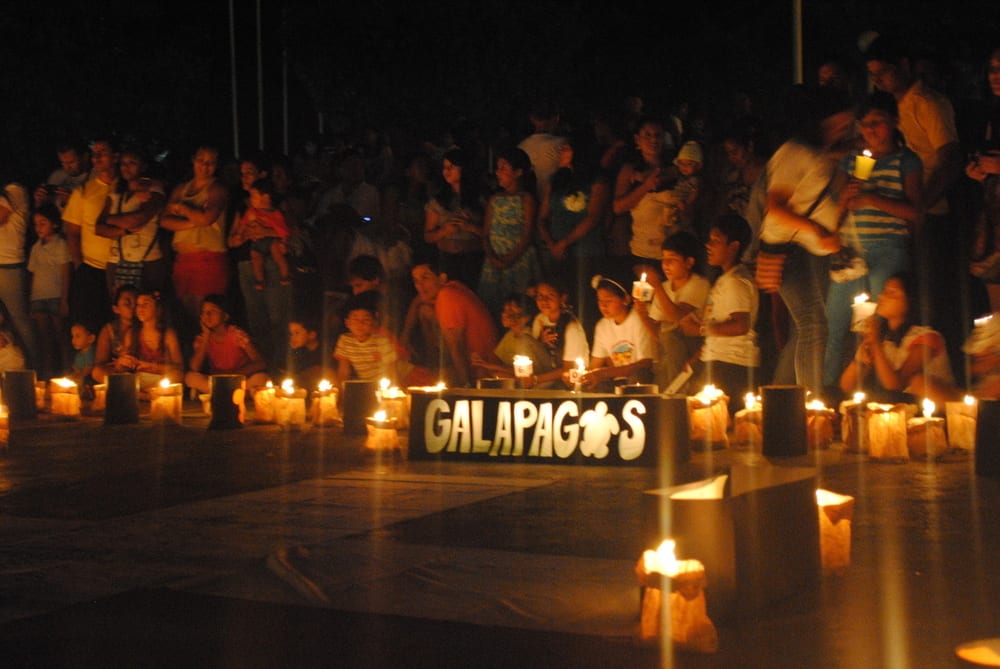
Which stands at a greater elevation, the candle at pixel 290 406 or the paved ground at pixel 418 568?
the candle at pixel 290 406

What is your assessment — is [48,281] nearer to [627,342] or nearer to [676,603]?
[627,342]

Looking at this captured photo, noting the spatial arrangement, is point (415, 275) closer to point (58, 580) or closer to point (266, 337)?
point (266, 337)

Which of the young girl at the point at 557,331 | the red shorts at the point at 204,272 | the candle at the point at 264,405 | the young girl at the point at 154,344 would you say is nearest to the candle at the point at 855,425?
the young girl at the point at 557,331

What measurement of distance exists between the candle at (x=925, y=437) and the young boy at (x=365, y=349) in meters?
4.83

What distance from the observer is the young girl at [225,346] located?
14008mm

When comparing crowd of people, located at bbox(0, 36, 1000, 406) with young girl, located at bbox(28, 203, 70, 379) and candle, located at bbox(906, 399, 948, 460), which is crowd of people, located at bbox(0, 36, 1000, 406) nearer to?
young girl, located at bbox(28, 203, 70, 379)

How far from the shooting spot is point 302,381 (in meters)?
13.8

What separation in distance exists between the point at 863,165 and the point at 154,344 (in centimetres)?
690

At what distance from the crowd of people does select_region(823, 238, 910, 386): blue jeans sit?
2 centimetres

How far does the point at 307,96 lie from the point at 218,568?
23439 mm

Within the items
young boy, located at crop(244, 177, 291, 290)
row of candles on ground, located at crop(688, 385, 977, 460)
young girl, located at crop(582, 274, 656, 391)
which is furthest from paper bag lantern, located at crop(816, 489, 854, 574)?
young boy, located at crop(244, 177, 291, 290)

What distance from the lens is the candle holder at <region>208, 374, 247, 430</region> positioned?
12336 millimetres

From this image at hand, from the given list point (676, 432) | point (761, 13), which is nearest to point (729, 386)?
point (676, 432)

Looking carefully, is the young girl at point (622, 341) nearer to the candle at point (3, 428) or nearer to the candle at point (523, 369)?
the candle at point (523, 369)
